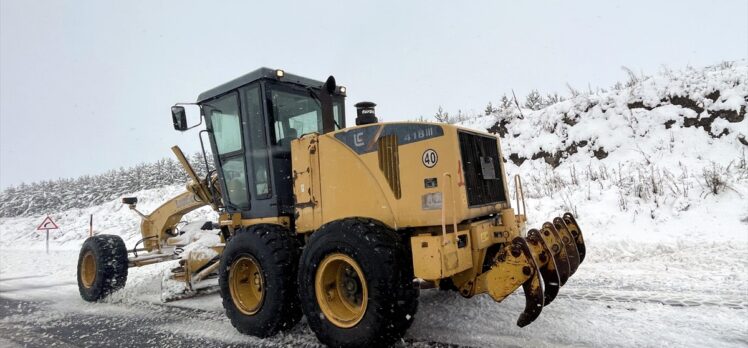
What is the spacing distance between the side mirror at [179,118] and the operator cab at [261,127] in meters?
0.01

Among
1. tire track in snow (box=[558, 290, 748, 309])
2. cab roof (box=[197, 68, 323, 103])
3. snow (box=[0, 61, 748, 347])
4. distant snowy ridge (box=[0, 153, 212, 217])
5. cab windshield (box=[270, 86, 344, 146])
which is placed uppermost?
distant snowy ridge (box=[0, 153, 212, 217])

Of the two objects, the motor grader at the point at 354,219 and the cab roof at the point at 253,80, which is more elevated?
the cab roof at the point at 253,80

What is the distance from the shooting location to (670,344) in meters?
3.09

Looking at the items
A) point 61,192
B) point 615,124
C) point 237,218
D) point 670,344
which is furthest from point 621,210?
point 61,192

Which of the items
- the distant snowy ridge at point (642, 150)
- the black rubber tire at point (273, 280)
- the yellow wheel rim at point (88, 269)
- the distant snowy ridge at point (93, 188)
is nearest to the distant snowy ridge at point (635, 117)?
the distant snowy ridge at point (642, 150)

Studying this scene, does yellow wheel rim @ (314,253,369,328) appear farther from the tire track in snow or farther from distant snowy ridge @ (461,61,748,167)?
distant snowy ridge @ (461,61,748,167)

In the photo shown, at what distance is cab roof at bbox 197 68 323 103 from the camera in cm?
463

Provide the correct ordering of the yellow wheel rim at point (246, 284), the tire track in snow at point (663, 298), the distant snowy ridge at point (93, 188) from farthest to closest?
the distant snowy ridge at point (93, 188), the yellow wheel rim at point (246, 284), the tire track in snow at point (663, 298)

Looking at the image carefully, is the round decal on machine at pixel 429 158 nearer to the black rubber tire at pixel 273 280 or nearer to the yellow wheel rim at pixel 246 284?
the black rubber tire at pixel 273 280

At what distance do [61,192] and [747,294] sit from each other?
37174 millimetres

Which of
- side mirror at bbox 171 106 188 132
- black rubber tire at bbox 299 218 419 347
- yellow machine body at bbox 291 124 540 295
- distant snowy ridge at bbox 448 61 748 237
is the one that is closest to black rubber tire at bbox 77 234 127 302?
side mirror at bbox 171 106 188 132

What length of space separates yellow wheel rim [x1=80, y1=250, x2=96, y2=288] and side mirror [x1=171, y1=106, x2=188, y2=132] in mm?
2906

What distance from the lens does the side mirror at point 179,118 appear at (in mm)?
5191

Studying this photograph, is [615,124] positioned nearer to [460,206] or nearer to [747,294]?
[747,294]
